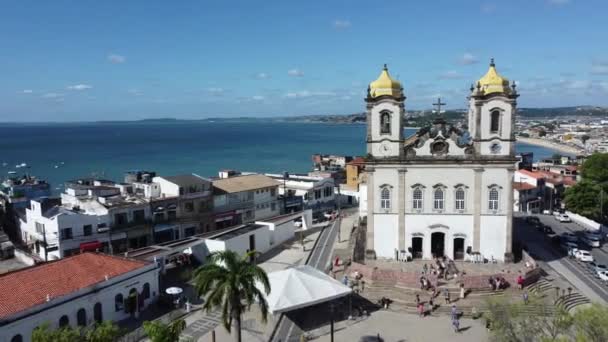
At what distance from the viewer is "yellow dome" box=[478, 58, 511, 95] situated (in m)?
32.4

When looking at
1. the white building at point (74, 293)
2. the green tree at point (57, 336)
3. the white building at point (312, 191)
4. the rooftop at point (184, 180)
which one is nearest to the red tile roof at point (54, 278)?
the white building at point (74, 293)

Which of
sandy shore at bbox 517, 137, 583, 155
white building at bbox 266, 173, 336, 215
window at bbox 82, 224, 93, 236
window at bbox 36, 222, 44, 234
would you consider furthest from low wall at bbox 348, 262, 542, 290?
sandy shore at bbox 517, 137, 583, 155

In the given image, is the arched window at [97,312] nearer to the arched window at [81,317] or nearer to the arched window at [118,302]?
the arched window at [81,317]

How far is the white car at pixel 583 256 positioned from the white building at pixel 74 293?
29641 mm

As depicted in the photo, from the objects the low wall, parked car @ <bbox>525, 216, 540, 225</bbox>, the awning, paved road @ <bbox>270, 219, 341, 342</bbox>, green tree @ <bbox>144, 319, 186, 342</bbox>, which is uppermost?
green tree @ <bbox>144, 319, 186, 342</bbox>

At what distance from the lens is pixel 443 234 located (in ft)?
111

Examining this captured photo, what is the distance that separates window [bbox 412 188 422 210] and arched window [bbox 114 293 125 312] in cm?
1961

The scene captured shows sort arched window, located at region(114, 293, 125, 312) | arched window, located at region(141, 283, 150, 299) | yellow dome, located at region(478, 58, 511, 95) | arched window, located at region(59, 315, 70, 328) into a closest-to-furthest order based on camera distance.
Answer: arched window, located at region(59, 315, 70, 328), arched window, located at region(114, 293, 125, 312), arched window, located at region(141, 283, 150, 299), yellow dome, located at region(478, 58, 511, 95)

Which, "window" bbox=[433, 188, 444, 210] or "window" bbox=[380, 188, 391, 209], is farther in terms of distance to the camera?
"window" bbox=[380, 188, 391, 209]

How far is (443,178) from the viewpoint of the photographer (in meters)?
33.4

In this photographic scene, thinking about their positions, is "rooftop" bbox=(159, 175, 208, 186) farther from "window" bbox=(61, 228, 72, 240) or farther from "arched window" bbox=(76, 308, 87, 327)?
"arched window" bbox=(76, 308, 87, 327)

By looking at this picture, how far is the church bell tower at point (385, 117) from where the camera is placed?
110 feet

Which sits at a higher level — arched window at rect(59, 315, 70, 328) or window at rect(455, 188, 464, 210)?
window at rect(455, 188, 464, 210)

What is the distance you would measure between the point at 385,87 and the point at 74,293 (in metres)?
22.7
